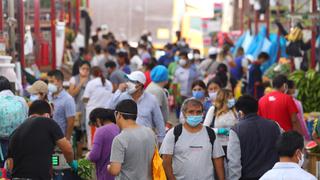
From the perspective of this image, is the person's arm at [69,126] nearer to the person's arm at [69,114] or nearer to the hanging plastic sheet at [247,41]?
the person's arm at [69,114]

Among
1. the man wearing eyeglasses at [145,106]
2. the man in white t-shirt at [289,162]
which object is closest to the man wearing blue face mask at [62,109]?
the man wearing eyeglasses at [145,106]

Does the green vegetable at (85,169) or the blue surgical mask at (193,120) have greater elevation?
the blue surgical mask at (193,120)

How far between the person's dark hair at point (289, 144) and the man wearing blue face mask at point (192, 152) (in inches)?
90.8

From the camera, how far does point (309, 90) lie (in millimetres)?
18875

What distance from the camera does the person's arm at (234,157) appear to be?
32.3 feet

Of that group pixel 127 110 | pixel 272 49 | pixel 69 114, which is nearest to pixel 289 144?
pixel 127 110

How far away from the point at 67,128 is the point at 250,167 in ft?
14.1

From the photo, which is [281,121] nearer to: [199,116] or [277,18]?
[199,116]

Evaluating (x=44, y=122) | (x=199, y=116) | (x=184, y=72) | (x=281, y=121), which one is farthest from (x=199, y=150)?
(x=184, y=72)

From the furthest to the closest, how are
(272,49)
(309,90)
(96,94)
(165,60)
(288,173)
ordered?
1. (272,49)
2. (165,60)
3. (309,90)
4. (96,94)
5. (288,173)

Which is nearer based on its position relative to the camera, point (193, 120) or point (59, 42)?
point (193, 120)

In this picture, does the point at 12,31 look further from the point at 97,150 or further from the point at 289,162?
the point at 289,162

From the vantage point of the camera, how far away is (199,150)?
31.8 ft

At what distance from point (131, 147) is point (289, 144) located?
2.16 m
